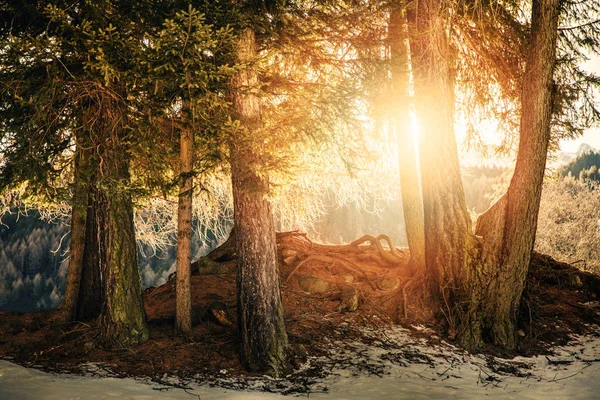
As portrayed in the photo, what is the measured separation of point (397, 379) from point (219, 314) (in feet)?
Result: 10.1

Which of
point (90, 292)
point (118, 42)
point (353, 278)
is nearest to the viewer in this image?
point (118, 42)

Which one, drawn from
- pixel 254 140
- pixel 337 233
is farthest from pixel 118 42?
pixel 337 233

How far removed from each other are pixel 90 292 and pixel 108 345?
6.64 ft

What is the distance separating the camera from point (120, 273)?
22.0ft

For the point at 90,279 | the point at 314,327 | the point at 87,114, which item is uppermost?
the point at 87,114

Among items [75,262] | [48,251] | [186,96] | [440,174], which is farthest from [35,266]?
[440,174]

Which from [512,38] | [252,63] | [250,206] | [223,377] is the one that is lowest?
[223,377]

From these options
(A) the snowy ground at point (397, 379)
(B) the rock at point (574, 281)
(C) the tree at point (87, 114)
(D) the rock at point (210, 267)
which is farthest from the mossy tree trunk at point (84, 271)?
(B) the rock at point (574, 281)

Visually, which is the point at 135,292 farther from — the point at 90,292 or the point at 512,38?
the point at 512,38

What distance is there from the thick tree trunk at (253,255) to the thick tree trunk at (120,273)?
1775mm

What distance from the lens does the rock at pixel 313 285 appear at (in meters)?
8.87

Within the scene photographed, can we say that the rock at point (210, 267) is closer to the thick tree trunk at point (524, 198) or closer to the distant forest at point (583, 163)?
the thick tree trunk at point (524, 198)

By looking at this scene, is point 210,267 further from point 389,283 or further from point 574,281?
point 574,281

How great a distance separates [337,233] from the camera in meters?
37.4
